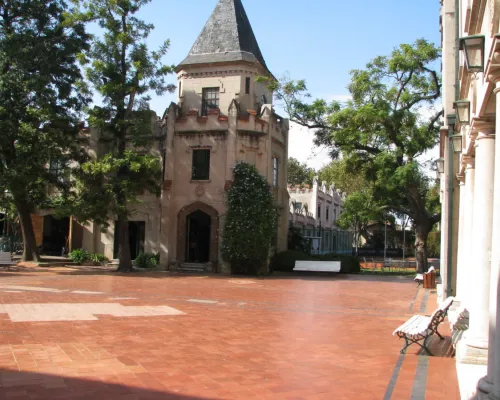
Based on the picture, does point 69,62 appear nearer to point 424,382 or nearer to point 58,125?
point 58,125

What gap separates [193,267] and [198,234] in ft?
9.42

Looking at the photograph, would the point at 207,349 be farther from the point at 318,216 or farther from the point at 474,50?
the point at 318,216

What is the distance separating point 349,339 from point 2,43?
2466cm

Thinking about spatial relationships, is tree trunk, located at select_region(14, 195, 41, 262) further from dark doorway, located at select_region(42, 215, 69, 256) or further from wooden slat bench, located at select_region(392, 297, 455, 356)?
wooden slat bench, located at select_region(392, 297, 455, 356)

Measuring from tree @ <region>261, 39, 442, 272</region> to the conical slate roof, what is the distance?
3389 mm

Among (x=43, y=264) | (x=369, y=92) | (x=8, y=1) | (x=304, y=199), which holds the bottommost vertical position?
(x=43, y=264)

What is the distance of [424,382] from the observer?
7.12 metres

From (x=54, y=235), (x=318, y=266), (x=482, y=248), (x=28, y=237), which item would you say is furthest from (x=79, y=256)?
(x=482, y=248)

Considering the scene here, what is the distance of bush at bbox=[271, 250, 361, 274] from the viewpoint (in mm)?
30578

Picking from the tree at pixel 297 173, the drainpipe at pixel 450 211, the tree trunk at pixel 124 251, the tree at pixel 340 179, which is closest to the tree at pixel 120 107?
the tree trunk at pixel 124 251

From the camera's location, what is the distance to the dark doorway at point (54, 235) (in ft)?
113

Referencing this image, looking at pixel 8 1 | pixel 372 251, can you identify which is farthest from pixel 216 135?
pixel 372 251

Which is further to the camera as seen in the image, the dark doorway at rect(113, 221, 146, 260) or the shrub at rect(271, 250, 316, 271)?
the dark doorway at rect(113, 221, 146, 260)

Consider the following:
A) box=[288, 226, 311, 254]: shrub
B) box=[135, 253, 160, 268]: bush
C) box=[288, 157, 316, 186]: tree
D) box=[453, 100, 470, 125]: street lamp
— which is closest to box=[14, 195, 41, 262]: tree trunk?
box=[135, 253, 160, 268]: bush
